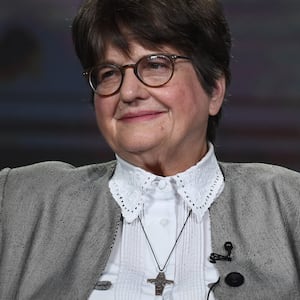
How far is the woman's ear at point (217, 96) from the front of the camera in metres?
1.73

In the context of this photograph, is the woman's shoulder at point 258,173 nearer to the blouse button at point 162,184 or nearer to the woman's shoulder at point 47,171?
the blouse button at point 162,184

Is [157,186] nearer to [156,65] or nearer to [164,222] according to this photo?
[164,222]

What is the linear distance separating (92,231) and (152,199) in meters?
0.16

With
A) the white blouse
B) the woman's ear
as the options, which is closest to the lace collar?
the white blouse

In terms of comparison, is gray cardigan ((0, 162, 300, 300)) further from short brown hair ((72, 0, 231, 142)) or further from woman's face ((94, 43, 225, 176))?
short brown hair ((72, 0, 231, 142))

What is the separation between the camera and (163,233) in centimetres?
165

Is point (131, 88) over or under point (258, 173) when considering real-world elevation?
over

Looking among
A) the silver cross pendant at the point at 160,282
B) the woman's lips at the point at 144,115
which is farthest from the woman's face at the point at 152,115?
the silver cross pendant at the point at 160,282

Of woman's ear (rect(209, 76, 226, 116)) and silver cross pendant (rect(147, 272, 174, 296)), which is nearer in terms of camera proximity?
silver cross pendant (rect(147, 272, 174, 296))

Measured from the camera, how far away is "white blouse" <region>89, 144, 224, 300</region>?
1.57 m

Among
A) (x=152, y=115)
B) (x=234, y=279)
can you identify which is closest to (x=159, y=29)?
(x=152, y=115)

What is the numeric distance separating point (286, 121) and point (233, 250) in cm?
64

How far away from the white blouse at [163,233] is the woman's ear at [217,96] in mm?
113

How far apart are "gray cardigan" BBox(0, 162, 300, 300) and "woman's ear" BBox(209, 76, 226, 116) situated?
0.17m
